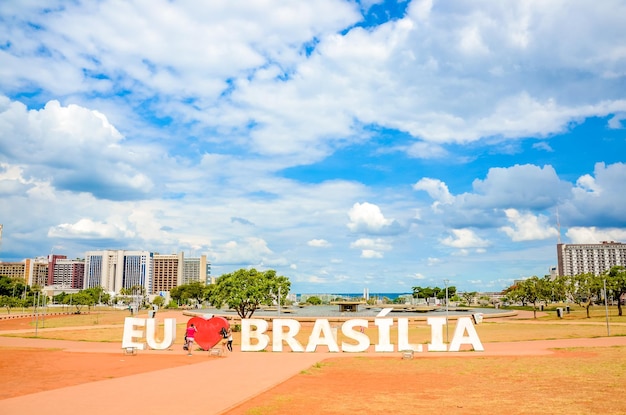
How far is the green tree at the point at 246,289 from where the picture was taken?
189ft

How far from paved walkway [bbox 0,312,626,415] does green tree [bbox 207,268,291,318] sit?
66.0 feet

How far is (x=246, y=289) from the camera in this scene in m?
57.8

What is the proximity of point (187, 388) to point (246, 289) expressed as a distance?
35.5m

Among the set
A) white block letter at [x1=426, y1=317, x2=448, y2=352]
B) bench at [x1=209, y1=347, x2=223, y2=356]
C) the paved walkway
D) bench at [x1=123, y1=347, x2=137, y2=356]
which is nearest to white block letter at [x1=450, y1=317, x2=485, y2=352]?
the paved walkway

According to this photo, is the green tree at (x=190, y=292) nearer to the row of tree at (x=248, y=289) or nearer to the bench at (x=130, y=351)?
the row of tree at (x=248, y=289)

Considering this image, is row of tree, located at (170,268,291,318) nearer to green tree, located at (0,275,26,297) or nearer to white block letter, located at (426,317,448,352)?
white block letter, located at (426,317,448,352)

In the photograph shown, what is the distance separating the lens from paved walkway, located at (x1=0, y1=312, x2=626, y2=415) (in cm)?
1819

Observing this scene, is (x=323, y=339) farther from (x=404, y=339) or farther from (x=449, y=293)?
(x=449, y=293)

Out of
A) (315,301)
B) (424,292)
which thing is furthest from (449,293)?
(315,301)

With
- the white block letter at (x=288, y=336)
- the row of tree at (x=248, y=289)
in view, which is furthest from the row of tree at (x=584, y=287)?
the white block letter at (x=288, y=336)

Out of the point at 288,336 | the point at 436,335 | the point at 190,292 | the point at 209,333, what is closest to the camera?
the point at 436,335

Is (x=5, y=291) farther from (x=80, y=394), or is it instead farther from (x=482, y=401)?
(x=482, y=401)

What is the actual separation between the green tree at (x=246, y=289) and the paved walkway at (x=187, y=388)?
66.0 ft

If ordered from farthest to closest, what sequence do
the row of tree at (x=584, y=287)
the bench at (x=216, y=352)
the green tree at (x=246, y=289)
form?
the row of tree at (x=584, y=287), the green tree at (x=246, y=289), the bench at (x=216, y=352)
